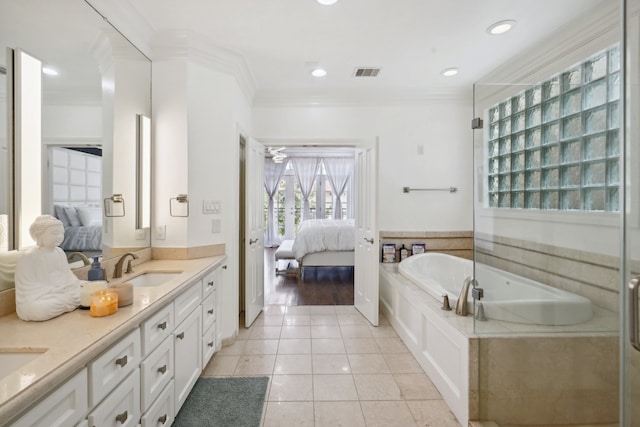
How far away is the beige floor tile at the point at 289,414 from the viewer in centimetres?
178

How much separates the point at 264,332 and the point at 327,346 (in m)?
0.68

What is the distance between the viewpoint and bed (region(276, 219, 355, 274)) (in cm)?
506

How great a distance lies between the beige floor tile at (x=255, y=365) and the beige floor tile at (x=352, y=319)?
1.00 meters

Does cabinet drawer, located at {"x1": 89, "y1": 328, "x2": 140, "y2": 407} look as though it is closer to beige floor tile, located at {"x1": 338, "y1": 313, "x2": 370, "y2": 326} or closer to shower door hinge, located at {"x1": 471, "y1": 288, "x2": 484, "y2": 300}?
shower door hinge, located at {"x1": 471, "y1": 288, "x2": 484, "y2": 300}

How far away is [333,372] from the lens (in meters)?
2.31

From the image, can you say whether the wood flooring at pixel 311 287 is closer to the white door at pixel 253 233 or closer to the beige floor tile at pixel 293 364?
the white door at pixel 253 233

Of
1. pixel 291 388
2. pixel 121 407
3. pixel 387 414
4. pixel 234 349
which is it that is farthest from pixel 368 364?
pixel 121 407

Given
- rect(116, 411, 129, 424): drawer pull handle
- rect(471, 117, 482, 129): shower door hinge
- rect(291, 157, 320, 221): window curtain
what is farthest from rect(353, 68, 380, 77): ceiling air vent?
rect(291, 157, 320, 221): window curtain

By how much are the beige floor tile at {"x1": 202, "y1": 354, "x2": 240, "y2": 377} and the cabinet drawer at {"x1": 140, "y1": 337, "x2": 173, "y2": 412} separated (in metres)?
0.70

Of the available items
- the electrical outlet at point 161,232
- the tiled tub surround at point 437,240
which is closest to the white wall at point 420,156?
the tiled tub surround at point 437,240

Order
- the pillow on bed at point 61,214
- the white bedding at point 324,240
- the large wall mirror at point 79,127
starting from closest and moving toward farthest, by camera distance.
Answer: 1. the large wall mirror at point 79,127
2. the pillow on bed at point 61,214
3. the white bedding at point 324,240

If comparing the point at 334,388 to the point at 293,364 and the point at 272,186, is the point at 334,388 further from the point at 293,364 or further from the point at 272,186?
the point at 272,186

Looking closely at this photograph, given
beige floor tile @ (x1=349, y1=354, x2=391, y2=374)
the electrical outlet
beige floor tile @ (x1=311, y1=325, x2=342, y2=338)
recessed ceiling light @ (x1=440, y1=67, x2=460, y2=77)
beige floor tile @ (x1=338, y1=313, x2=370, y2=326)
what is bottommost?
beige floor tile @ (x1=349, y1=354, x2=391, y2=374)

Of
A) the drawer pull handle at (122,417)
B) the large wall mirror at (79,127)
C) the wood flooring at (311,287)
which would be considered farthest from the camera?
the wood flooring at (311,287)
